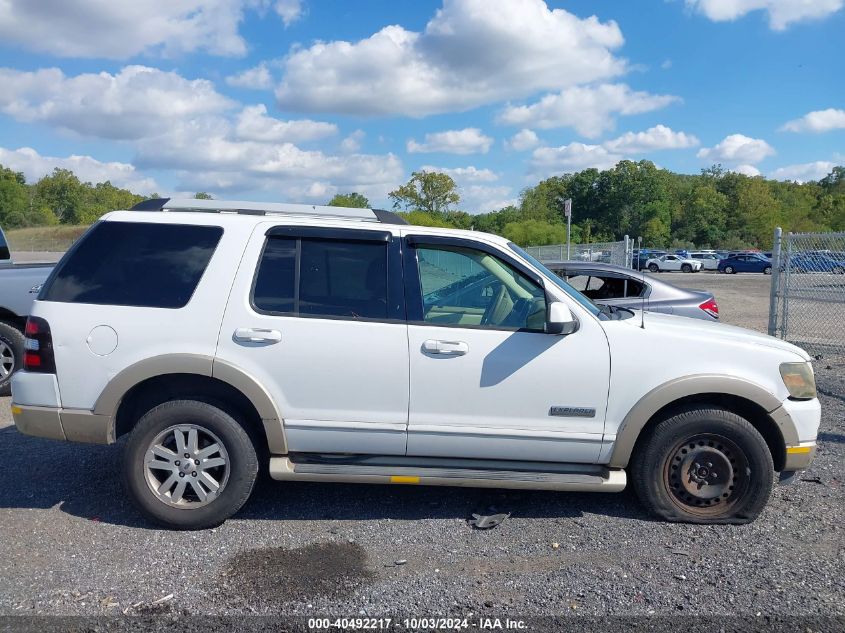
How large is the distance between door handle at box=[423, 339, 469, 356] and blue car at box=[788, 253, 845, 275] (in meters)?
8.34

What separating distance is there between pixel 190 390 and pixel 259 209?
51.6 inches

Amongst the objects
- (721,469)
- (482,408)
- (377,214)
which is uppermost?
(377,214)

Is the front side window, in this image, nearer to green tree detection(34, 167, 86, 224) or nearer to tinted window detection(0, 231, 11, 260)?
tinted window detection(0, 231, 11, 260)

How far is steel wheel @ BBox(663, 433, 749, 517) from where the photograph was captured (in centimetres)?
443

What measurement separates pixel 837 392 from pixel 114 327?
789 cm

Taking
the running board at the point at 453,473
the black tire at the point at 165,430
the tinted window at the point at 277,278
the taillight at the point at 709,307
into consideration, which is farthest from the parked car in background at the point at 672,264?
the black tire at the point at 165,430

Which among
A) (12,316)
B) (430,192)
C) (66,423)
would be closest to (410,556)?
(66,423)

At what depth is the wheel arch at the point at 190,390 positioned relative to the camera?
14.0 ft

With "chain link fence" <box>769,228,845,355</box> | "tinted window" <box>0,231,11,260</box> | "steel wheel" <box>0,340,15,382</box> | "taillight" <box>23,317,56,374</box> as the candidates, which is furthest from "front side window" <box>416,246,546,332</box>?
"tinted window" <box>0,231,11,260</box>

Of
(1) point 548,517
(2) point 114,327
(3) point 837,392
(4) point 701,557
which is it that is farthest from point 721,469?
(3) point 837,392

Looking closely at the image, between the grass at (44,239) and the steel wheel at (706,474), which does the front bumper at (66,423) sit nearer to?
the steel wheel at (706,474)

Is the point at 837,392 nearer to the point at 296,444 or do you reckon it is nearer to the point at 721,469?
the point at 721,469

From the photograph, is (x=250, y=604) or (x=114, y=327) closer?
(x=250, y=604)

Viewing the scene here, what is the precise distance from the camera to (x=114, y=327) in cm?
433
